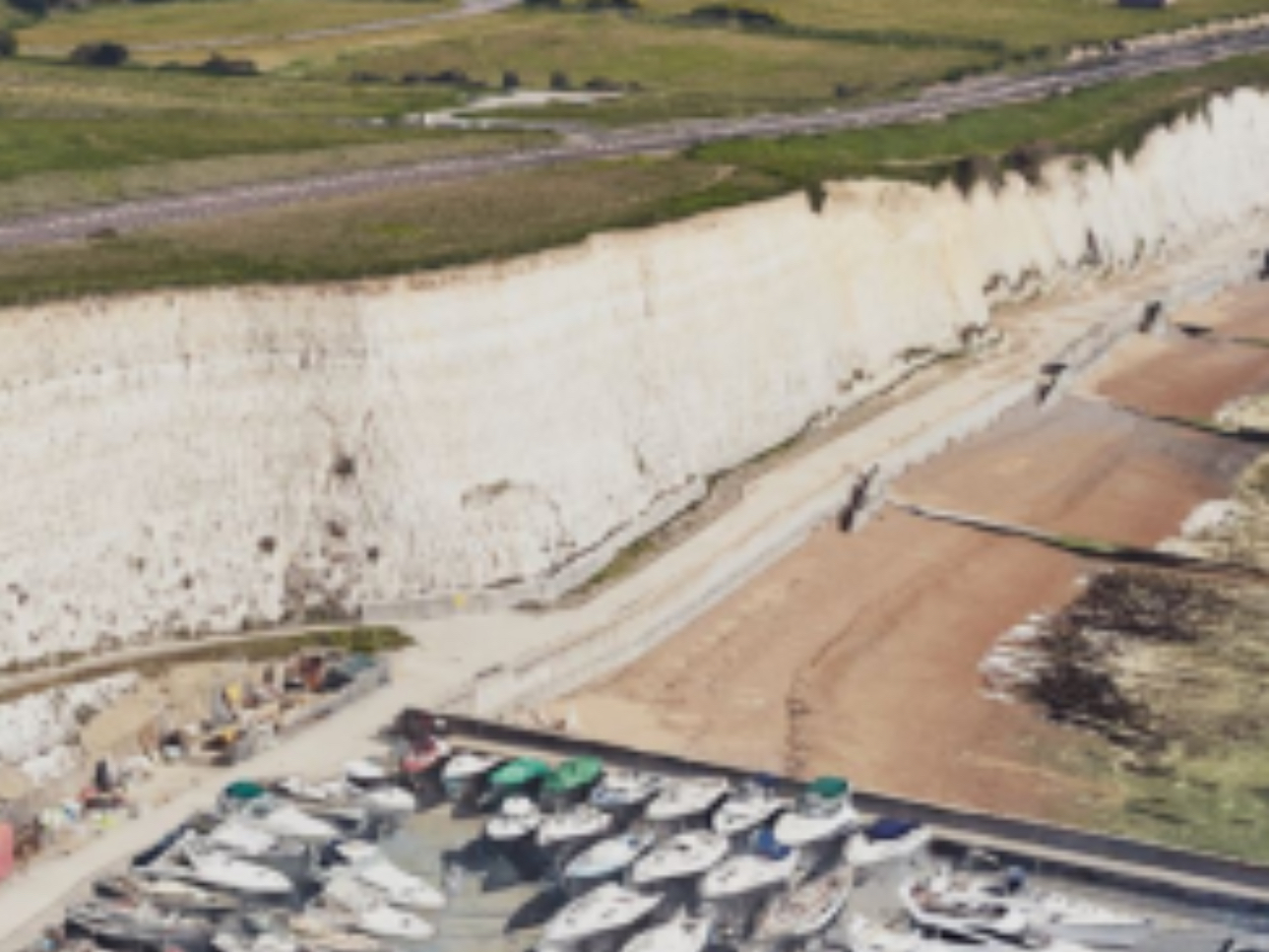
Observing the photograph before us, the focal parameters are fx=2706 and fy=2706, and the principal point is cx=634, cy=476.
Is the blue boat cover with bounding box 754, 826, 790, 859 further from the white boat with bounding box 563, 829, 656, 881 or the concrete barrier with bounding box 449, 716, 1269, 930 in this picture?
the concrete barrier with bounding box 449, 716, 1269, 930

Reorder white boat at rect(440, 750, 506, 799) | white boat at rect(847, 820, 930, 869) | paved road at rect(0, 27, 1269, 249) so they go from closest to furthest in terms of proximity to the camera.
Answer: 1. white boat at rect(847, 820, 930, 869)
2. white boat at rect(440, 750, 506, 799)
3. paved road at rect(0, 27, 1269, 249)

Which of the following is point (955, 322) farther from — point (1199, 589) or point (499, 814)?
point (499, 814)

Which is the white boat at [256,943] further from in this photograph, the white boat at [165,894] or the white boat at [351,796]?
the white boat at [351,796]

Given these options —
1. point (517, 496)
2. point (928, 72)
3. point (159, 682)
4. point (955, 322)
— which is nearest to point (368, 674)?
point (159, 682)

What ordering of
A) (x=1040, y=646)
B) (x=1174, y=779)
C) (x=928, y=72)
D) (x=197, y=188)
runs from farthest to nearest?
(x=928, y=72) < (x=197, y=188) < (x=1040, y=646) < (x=1174, y=779)

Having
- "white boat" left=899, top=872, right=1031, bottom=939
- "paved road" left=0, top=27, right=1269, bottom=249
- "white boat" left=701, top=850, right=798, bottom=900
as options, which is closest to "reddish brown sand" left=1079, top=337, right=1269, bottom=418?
"paved road" left=0, top=27, right=1269, bottom=249

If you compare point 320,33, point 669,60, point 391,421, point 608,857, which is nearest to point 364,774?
point 608,857

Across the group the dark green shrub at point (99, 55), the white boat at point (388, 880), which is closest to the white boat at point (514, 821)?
the white boat at point (388, 880)
